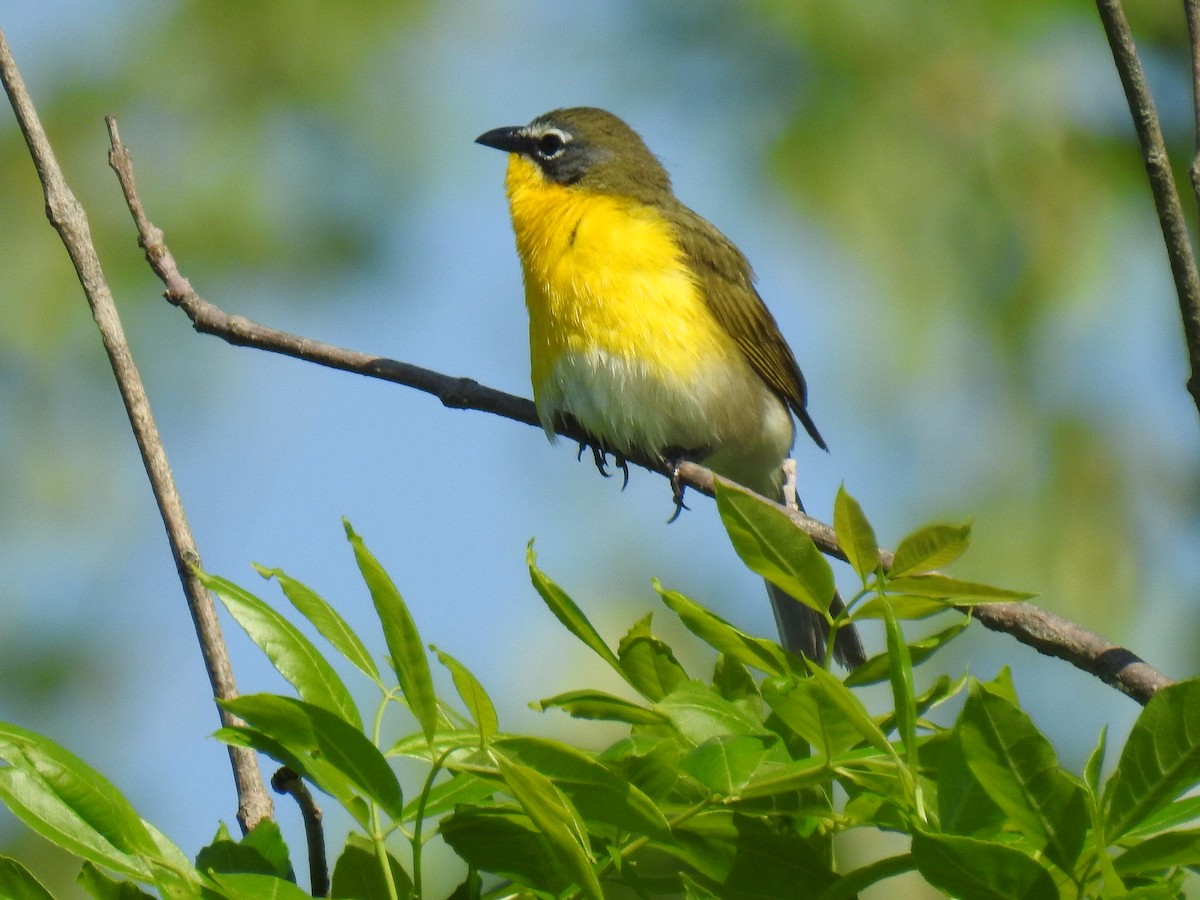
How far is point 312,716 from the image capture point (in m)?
1.34

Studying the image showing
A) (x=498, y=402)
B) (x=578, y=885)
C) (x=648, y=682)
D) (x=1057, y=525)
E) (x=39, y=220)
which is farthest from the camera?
(x=39, y=220)

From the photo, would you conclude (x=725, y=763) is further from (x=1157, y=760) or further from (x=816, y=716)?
(x=1157, y=760)

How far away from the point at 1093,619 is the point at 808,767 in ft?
10.9

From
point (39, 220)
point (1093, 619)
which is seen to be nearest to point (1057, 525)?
point (1093, 619)

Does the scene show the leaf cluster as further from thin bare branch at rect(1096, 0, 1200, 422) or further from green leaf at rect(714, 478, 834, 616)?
thin bare branch at rect(1096, 0, 1200, 422)

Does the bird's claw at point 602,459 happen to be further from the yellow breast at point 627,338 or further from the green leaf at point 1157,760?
the green leaf at point 1157,760

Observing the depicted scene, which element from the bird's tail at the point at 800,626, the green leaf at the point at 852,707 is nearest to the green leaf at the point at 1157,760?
the green leaf at the point at 852,707

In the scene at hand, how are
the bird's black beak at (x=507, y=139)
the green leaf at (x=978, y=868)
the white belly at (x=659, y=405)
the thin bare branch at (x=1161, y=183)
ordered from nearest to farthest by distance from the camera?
the green leaf at (x=978, y=868), the thin bare branch at (x=1161, y=183), the white belly at (x=659, y=405), the bird's black beak at (x=507, y=139)

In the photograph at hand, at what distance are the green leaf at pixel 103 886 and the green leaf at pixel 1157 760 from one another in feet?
2.93

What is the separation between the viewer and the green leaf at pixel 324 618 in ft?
4.67

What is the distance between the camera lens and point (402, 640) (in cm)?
134

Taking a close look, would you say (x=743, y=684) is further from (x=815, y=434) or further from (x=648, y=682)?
(x=815, y=434)

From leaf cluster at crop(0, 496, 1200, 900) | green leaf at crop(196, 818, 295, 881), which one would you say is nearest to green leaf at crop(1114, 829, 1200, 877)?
leaf cluster at crop(0, 496, 1200, 900)

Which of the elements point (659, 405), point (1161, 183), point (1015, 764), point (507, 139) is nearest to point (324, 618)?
point (1015, 764)
